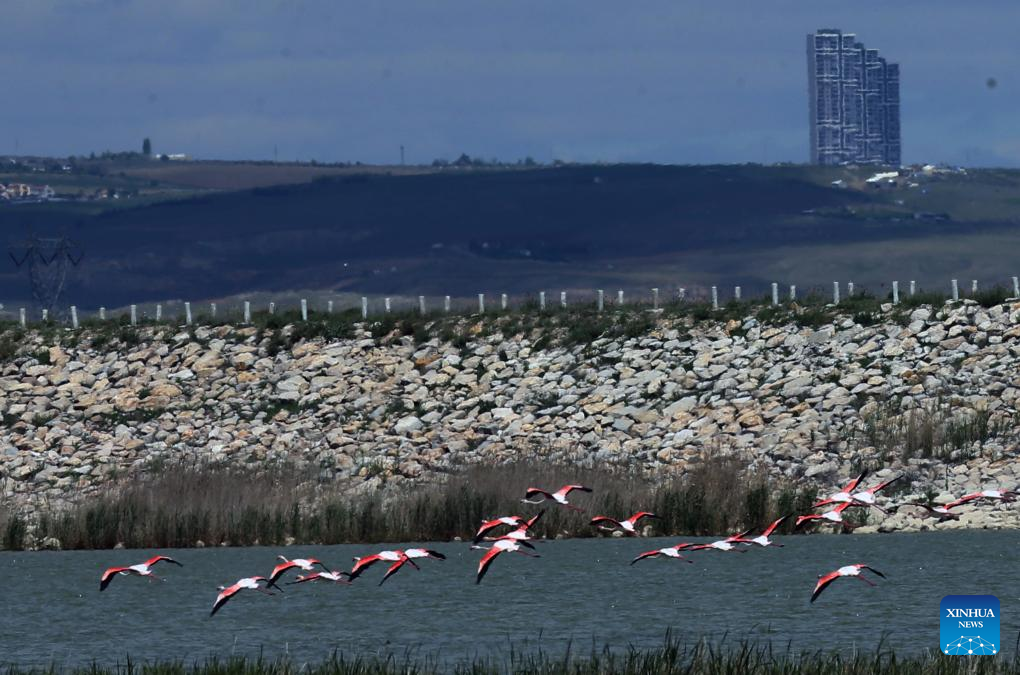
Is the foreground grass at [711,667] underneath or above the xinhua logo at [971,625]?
underneath

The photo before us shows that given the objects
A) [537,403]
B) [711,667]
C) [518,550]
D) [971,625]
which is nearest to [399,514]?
[518,550]

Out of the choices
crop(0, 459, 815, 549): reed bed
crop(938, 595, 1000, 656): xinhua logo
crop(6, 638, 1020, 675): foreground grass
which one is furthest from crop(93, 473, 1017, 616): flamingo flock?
crop(938, 595, 1000, 656): xinhua logo

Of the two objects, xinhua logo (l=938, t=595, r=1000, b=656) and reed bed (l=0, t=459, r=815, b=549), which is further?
reed bed (l=0, t=459, r=815, b=549)

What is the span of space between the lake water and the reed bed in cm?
53

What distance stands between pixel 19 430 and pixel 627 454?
25.2 m

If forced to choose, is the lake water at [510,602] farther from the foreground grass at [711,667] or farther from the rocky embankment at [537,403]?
the rocky embankment at [537,403]

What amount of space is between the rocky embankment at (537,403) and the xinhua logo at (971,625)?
30.8 metres

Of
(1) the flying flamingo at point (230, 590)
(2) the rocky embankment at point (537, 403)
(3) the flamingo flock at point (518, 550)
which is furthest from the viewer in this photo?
(2) the rocky embankment at point (537, 403)

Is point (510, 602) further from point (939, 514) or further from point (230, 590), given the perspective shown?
point (230, 590)

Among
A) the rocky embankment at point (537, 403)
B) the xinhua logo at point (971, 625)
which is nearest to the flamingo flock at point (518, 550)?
the xinhua logo at point (971, 625)

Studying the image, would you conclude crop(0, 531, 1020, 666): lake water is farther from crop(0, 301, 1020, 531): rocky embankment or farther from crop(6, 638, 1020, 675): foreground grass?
crop(0, 301, 1020, 531): rocky embankment

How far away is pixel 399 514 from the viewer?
57.9m

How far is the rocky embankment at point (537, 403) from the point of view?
66.8 metres

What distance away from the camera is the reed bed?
5766 centimetres
